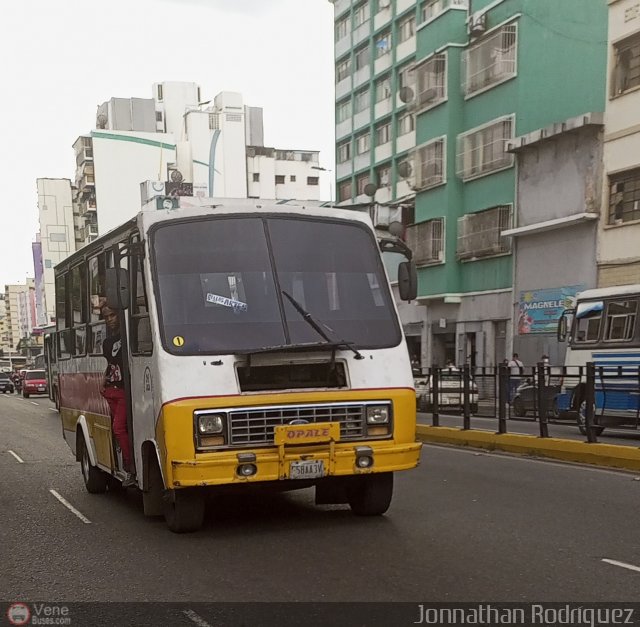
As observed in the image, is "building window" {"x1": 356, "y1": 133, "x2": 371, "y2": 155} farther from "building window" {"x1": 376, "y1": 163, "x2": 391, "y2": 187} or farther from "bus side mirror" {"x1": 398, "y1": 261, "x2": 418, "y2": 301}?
"bus side mirror" {"x1": 398, "y1": 261, "x2": 418, "y2": 301}

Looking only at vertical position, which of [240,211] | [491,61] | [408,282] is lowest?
[408,282]

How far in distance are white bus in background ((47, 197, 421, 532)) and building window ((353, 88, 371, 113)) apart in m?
46.1

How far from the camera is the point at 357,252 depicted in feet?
25.9

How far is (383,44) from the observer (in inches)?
1997

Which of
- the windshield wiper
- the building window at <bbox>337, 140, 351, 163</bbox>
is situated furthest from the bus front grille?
the building window at <bbox>337, 140, 351, 163</bbox>

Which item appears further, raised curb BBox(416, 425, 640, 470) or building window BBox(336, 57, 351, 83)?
building window BBox(336, 57, 351, 83)

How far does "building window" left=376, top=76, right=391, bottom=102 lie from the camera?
4997 centimetres

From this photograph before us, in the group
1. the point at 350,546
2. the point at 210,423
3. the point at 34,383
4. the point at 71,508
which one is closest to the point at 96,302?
the point at 71,508

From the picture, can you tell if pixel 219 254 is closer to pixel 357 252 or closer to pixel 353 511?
pixel 357 252

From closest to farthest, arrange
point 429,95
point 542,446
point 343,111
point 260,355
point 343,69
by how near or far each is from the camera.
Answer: point 260,355 < point 542,446 < point 429,95 < point 343,111 < point 343,69

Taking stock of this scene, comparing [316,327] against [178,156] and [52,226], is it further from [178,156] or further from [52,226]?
[52,226]

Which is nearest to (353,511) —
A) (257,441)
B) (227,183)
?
(257,441)
